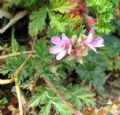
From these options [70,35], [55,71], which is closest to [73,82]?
[55,71]

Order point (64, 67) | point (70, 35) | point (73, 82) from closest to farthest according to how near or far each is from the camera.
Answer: point (70, 35) → point (64, 67) → point (73, 82)

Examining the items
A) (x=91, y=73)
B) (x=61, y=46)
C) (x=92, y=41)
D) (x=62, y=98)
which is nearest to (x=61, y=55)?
(x=61, y=46)

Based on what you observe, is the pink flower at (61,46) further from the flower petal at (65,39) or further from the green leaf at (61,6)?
the green leaf at (61,6)

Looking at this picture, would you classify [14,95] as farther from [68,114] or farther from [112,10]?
[112,10]

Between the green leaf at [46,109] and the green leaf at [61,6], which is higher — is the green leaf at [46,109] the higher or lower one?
the lower one

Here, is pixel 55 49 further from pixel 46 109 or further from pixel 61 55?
pixel 46 109

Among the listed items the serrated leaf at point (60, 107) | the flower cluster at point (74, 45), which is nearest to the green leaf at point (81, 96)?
the serrated leaf at point (60, 107)
